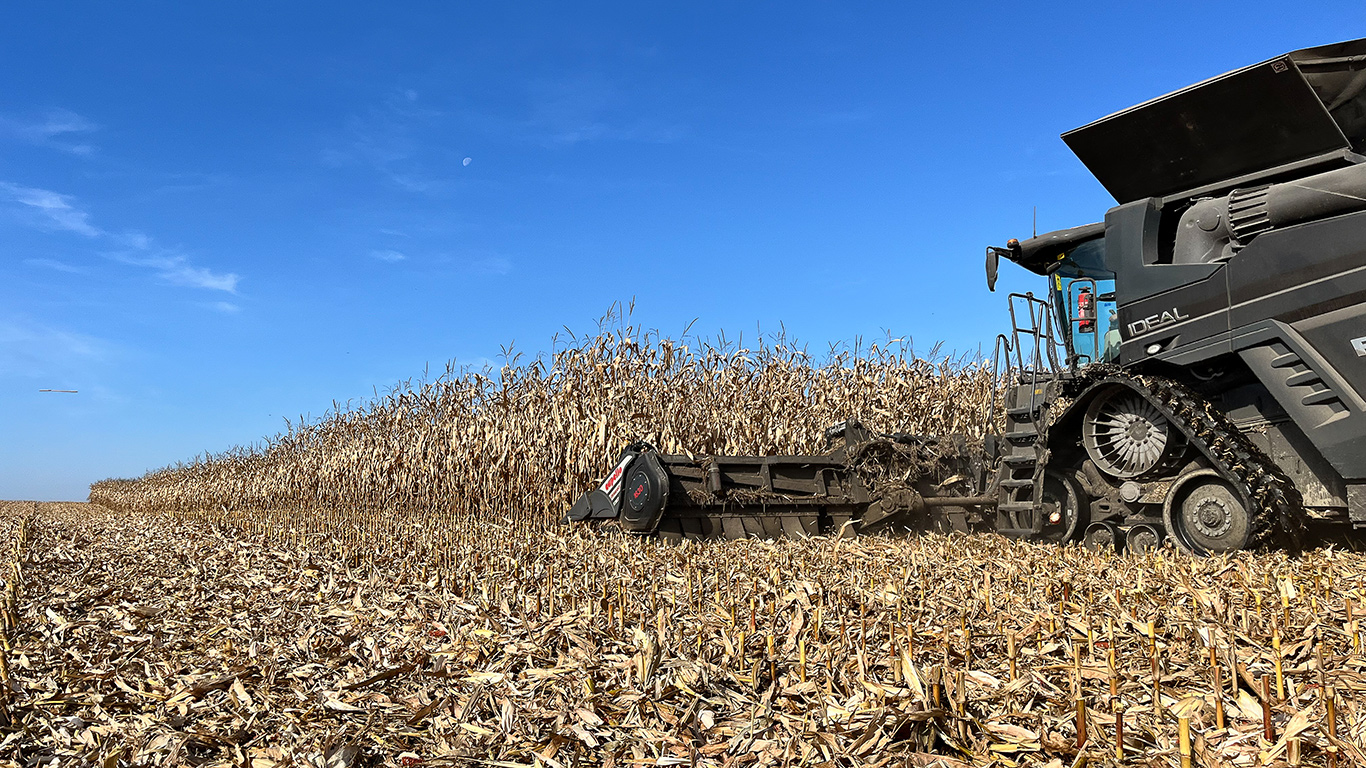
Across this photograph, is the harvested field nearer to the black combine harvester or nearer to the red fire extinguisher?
the black combine harvester

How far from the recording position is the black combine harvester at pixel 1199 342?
5.09 metres

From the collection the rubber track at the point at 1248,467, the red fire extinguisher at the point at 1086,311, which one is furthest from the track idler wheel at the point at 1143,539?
the red fire extinguisher at the point at 1086,311

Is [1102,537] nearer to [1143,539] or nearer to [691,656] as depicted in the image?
[1143,539]

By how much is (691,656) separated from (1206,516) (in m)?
3.86

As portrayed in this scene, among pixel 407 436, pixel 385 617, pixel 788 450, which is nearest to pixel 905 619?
pixel 385 617

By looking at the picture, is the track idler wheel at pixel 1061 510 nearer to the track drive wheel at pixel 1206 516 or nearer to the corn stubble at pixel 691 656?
the corn stubble at pixel 691 656

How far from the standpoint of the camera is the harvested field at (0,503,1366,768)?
2588mm

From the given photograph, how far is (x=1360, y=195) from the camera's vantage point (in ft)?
16.5

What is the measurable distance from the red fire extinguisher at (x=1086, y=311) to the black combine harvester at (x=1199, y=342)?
0.01m

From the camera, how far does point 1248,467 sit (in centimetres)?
529

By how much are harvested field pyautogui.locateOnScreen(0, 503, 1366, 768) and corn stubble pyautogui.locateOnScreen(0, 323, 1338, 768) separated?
0.04 feet

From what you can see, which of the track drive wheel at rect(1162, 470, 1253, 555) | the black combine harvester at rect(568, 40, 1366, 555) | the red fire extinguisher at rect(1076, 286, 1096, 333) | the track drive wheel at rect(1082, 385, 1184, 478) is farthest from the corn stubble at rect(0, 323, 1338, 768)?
the red fire extinguisher at rect(1076, 286, 1096, 333)

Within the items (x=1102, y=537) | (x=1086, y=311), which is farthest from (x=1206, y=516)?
(x=1086, y=311)

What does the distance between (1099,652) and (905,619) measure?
0.79 meters
